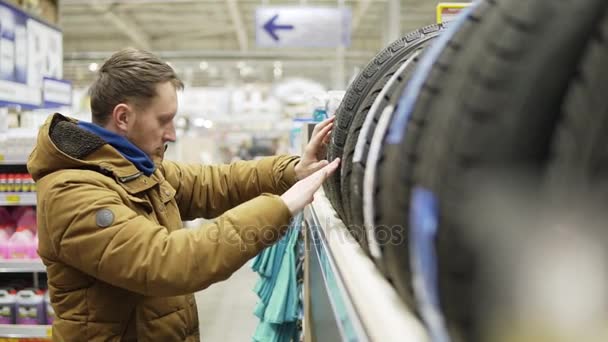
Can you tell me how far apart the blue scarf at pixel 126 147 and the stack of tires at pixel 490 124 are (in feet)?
3.66

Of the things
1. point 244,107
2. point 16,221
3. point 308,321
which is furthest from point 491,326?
point 244,107

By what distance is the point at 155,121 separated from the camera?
152 centimetres

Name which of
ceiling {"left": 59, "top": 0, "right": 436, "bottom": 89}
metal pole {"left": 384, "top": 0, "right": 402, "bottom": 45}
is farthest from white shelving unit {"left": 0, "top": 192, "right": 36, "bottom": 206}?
ceiling {"left": 59, "top": 0, "right": 436, "bottom": 89}

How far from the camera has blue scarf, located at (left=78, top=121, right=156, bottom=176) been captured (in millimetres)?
1450

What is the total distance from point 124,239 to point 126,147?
1.32ft

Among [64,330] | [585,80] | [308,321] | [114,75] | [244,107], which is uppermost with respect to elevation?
[244,107]

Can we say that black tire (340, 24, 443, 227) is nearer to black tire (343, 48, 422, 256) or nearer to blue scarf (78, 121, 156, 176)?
black tire (343, 48, 422, 256)

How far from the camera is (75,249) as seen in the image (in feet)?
3.98

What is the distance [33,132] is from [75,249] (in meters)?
3.10

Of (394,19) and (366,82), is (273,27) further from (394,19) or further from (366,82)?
(366,82)

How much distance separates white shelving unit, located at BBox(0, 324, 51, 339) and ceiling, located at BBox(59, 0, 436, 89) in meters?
7.51

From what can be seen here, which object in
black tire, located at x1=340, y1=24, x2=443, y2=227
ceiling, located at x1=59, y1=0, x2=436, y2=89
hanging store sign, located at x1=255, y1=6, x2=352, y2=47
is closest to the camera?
black tire, located at x1=340, y1=24, x2=443, y2=227

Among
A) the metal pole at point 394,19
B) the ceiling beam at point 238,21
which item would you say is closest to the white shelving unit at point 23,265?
the metal pole at point 394,19

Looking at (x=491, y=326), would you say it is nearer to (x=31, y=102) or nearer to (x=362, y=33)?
(x=31, y=102)
